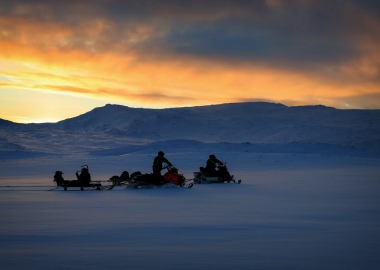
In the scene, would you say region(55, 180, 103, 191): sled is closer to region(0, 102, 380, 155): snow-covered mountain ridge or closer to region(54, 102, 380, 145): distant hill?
region(0, 102, 380, 155): snow-covered mountain ridge

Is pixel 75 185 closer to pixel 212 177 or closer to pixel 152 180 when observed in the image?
pixel 152 180

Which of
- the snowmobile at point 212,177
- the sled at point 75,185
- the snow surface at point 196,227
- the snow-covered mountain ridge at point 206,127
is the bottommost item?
the snow surface at point 196,227

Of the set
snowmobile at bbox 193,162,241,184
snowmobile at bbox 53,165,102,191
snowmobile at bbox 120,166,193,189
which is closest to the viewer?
snowmobile at bbox 53,165,102,191

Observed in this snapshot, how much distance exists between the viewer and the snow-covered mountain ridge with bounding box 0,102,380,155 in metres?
83.7

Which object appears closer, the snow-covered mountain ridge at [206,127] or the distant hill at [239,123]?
the snow-covered mountain ridge at [206,127]

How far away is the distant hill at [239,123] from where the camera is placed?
Answer: 305 feet

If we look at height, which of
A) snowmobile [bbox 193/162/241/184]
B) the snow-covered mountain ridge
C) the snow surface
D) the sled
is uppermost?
the snow-covered mountain ridge

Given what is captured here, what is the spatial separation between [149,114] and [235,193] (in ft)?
341

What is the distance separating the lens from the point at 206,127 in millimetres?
112062

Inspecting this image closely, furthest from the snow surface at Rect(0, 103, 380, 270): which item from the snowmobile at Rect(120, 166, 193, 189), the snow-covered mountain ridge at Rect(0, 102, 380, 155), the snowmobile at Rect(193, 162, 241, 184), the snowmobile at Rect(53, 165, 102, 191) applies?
the snow-covered mountain ridge at Rect(0, 102, 380, 155)

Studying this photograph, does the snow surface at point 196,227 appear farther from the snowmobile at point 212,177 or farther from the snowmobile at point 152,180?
the snowmobile at point 212,177

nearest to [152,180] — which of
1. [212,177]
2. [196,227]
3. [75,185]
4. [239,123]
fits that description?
[75,185]

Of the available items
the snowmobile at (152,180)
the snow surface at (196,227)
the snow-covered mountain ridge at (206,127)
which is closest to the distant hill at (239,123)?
the snow-covered mountain ridge at (206,127)

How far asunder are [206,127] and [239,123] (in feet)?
20.2
